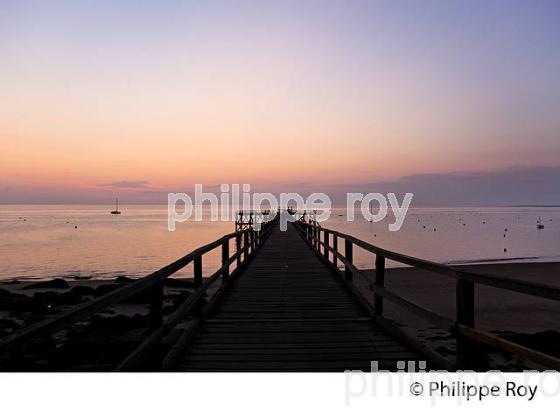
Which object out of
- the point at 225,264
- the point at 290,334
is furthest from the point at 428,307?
the point at 290,334

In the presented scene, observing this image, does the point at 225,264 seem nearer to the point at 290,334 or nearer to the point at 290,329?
the point at 290,329

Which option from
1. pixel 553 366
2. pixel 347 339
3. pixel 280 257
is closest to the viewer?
pixel 553 366

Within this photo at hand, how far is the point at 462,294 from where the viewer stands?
159 inches

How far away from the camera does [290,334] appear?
620cm

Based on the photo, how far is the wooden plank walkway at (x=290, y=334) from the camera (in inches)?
198

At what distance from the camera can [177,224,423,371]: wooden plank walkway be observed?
198 inches

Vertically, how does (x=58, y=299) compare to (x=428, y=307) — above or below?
above

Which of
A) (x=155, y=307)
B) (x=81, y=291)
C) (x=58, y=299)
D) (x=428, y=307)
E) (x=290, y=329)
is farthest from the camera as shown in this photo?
(x=81, y=291)

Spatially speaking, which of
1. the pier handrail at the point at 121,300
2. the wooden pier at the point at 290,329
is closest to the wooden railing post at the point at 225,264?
the wooden pier at the point at 290,329

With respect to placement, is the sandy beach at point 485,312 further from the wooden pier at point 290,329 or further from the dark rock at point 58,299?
the dark rock at point 58,299

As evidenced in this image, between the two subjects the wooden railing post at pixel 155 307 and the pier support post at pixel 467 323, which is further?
the wooden railing post at pixel 155 307
